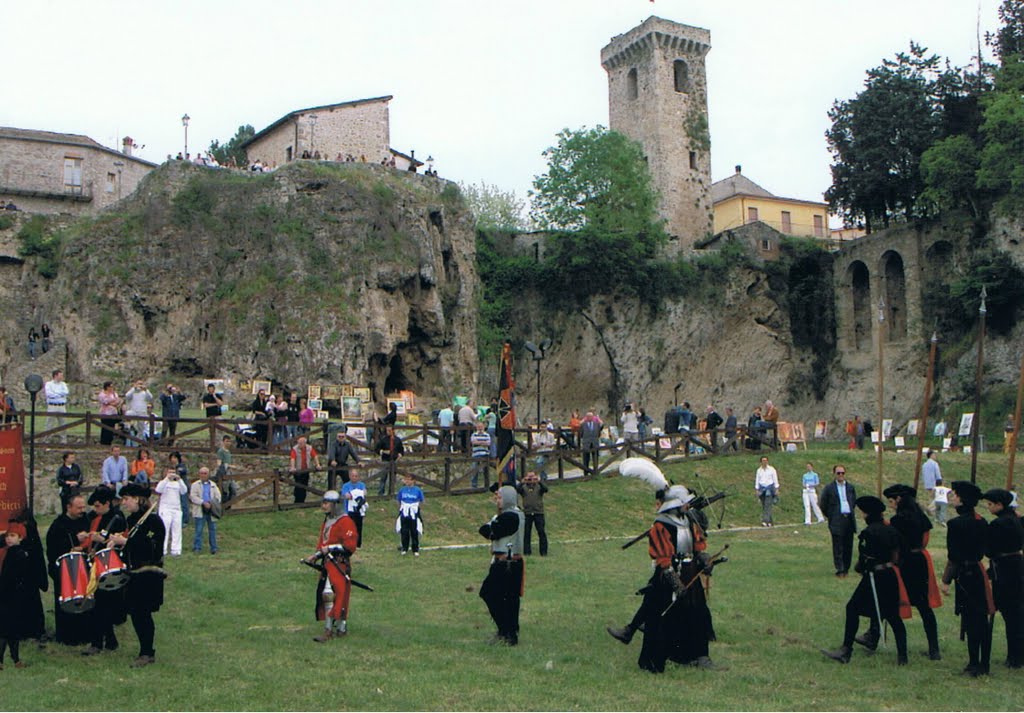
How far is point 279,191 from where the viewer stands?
1539 inches

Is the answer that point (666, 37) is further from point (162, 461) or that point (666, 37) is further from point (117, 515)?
point (117, 515)

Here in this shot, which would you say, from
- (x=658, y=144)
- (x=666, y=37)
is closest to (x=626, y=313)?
(x=658, y=144)

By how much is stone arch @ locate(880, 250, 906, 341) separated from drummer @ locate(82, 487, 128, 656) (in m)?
43.4

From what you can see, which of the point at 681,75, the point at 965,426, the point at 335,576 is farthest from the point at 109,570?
the point at 681,75

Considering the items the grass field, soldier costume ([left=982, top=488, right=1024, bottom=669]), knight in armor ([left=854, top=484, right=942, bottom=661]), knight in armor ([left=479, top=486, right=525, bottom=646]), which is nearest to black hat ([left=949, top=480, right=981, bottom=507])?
soldier costume ([left=982, top=488, right=1024, bottom=669])

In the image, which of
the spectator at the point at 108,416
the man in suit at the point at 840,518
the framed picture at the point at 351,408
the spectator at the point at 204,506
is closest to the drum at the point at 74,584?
the spectator at the point at 204,506

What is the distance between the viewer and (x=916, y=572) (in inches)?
412

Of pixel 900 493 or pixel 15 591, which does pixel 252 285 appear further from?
pixel 900 493

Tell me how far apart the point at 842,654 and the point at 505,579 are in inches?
132

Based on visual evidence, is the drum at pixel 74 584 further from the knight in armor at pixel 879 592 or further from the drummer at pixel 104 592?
the knight in armor at pixel 879 592

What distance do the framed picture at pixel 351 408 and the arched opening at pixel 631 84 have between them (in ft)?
101

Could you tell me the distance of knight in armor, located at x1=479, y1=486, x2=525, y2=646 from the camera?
35.4ft

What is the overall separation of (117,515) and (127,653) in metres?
1.35

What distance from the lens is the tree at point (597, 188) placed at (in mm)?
50031
